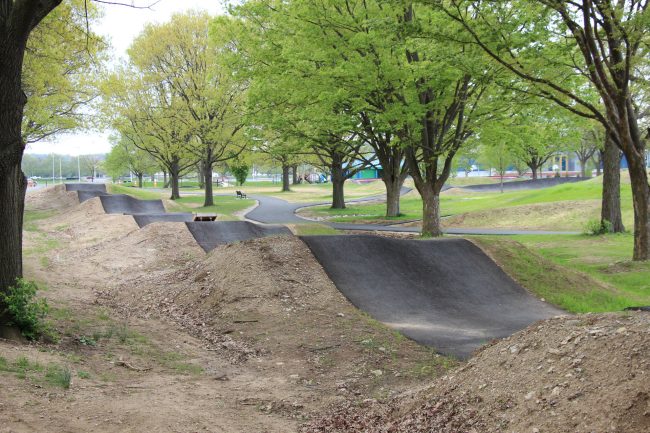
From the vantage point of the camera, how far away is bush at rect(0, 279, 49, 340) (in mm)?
7254

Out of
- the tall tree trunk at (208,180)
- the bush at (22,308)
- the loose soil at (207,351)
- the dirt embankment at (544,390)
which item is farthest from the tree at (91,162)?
the dirt embankment at (544,390)

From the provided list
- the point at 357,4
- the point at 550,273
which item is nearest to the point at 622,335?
the point at 550,273

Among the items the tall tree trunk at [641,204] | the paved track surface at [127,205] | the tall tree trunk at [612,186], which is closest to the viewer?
the tall tree trunk at [641,204]

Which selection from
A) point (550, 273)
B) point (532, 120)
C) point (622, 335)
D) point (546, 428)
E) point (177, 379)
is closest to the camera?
point (546, 428)

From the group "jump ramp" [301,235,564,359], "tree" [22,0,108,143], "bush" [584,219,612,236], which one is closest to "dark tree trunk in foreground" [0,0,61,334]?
"jump ramp" [301,235,564,359]

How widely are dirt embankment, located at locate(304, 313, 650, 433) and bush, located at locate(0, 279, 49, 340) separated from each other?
4.33 metres

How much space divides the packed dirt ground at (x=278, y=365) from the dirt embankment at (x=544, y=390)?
0.04 feet

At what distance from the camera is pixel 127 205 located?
96.3 feet

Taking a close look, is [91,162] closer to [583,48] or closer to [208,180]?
[208,180]

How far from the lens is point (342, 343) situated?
8.31 meters

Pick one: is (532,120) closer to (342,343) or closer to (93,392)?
(342,343)

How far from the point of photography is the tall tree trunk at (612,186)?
67.4 ft

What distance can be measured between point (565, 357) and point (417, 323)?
5.19 metres

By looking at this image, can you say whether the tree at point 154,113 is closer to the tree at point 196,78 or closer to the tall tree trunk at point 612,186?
the tree at point 196,78
